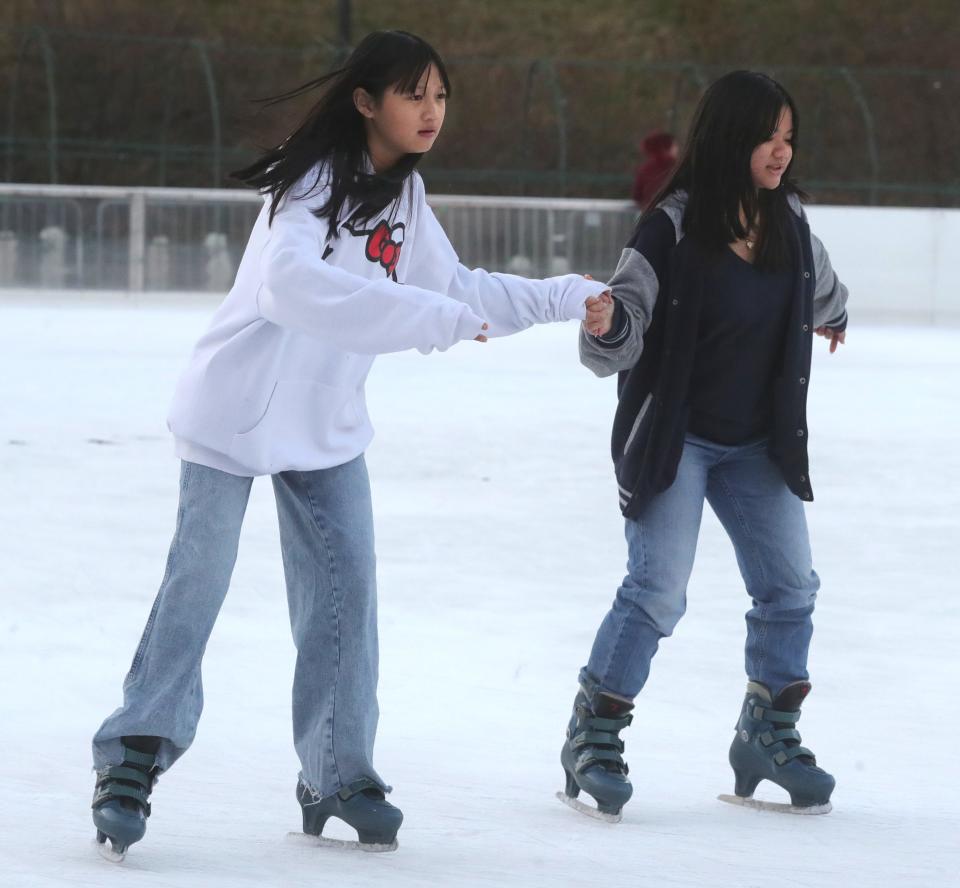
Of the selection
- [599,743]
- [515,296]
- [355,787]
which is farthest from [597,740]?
[515,296]

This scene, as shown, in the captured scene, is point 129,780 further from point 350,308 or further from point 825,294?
point 825,294

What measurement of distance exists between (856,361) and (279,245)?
824 cm

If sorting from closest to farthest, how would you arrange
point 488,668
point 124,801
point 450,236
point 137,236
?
1. point 124,801
2. point 488,668
3. point 450,236
4. point 137,236

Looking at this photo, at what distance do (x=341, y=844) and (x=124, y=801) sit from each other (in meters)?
0.30

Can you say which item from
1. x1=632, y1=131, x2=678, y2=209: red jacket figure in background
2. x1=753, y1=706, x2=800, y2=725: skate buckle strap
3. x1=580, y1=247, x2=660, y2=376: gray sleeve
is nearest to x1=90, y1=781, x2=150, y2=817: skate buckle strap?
x1=580, y1=247, x2=660, y2=376: gray sleeve

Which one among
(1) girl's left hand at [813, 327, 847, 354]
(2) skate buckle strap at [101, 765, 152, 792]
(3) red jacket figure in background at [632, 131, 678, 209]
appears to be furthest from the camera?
(3) red jacket figure in background at [632, 131, 678, 209]

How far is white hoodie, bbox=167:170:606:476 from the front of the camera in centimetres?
215

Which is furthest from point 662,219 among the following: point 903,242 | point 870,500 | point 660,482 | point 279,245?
point 903,242

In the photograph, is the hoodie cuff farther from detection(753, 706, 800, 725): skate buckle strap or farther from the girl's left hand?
detection(753, 706, 800, 725): skate buckle strap

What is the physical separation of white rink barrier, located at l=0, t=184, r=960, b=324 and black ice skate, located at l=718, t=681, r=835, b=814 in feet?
33.5

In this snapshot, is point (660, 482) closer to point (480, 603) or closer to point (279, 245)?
point (279, 245)

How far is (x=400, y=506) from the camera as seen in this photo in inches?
213

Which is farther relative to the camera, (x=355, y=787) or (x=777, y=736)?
(x=777, y=736)

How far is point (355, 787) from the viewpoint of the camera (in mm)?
2350
